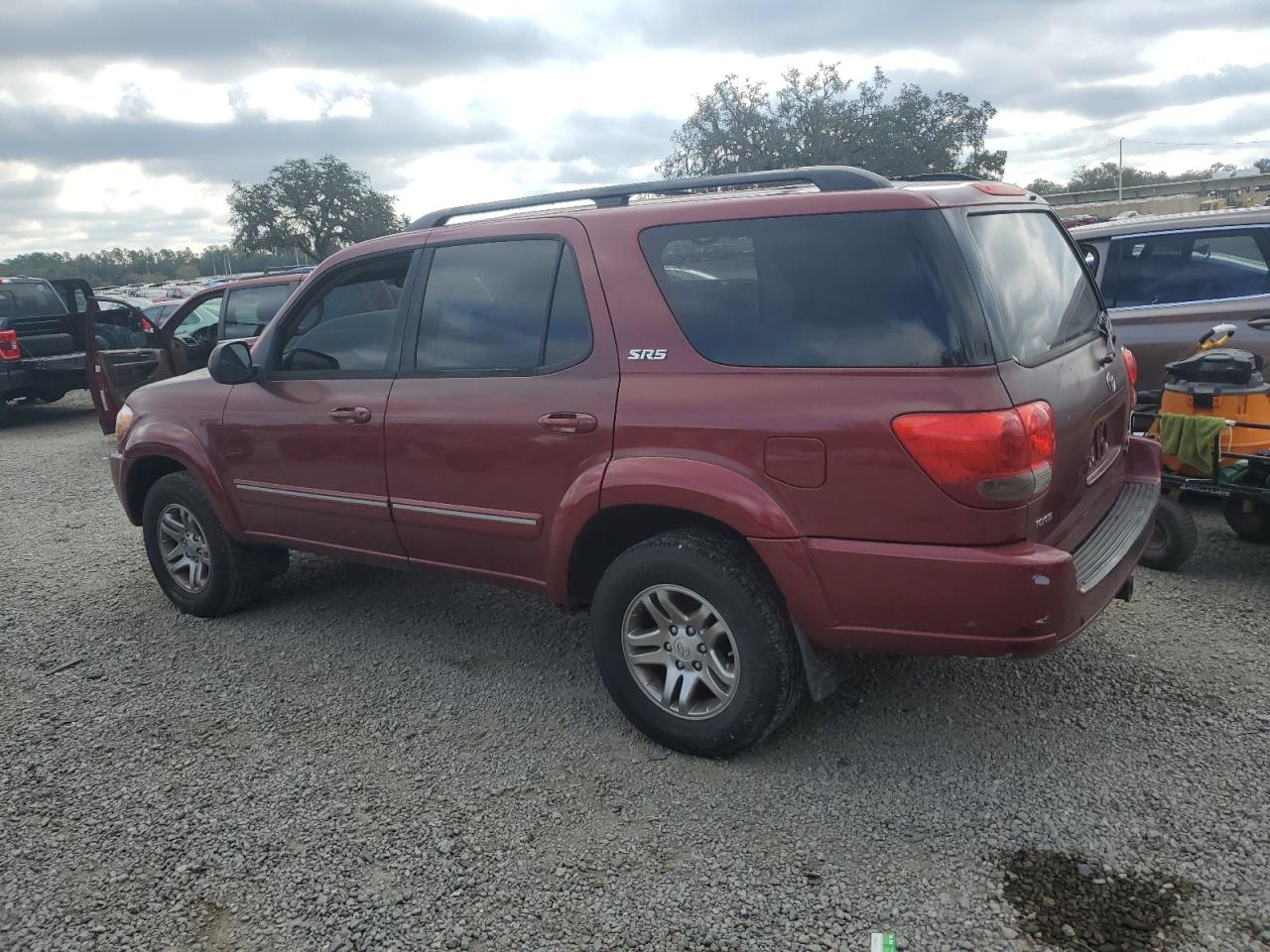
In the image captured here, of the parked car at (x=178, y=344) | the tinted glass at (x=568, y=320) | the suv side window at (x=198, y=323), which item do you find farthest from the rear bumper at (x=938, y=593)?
the suv side window at (x=198, y=323)

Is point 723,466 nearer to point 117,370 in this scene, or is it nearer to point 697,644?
point 697,644

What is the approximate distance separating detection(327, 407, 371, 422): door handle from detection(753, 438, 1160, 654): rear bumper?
1.85 m

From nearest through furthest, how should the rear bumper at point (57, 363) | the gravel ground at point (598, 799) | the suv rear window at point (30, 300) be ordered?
the gravel ground at point (598, 799) < the rear bumper at point (57, 363) < the suv rear window at point (30, 300)

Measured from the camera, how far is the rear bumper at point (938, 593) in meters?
2.73

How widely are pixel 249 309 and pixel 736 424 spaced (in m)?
8.26

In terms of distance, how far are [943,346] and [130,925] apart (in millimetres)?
2796

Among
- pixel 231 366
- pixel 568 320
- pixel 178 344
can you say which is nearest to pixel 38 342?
pixel 178 344

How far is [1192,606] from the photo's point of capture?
439cm

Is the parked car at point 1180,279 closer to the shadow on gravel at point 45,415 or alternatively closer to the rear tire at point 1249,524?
the rear tire at point 1249,524

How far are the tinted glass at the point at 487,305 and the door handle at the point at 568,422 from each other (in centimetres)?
23

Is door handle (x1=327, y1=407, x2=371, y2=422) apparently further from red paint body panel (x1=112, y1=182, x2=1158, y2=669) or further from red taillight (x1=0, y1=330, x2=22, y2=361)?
red taillight (x1=0, y1=330, x2=22, y2=361)

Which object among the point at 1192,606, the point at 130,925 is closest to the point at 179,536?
the point at 130,925

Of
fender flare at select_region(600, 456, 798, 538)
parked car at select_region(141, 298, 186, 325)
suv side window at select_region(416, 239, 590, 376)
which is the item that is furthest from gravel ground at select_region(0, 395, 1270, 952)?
parked car at select_region(141, 298, 186, 325)

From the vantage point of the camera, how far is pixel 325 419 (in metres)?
4.19
